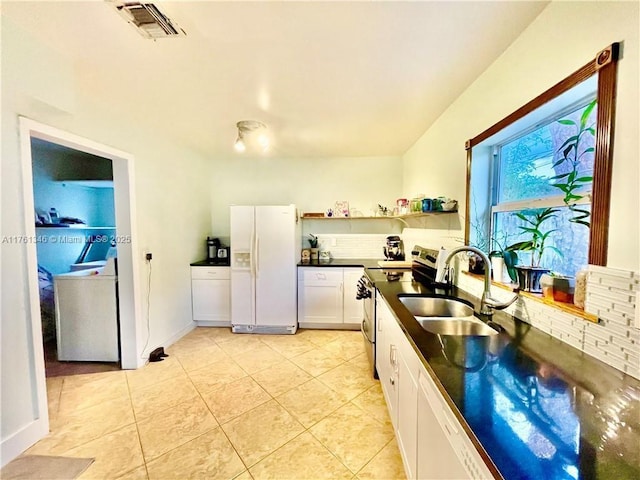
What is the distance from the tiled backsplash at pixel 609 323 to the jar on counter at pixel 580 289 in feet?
0.14

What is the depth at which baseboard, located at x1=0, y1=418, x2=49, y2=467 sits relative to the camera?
147cm

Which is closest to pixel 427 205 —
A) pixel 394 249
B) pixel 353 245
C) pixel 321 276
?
pixel 394 249

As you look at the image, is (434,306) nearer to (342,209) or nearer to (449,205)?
(449,205)

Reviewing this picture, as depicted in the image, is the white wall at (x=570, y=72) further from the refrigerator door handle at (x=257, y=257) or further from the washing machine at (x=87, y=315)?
the washing machine at (x=87, y=315)

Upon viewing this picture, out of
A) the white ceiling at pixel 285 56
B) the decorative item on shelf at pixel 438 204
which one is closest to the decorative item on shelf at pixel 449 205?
the decorative item on shelf at pixel 438 204

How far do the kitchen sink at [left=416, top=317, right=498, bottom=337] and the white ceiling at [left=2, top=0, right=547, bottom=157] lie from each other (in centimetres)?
155

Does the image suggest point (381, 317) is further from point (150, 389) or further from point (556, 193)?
point (150, 389)

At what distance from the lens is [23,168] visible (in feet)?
5.05

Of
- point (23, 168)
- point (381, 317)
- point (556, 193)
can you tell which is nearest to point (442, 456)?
point (381, 317)

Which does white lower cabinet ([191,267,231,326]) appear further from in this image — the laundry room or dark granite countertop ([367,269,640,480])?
dark granite countertop ([367,269,640,480])

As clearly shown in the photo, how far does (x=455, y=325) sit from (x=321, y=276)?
78.2 inches

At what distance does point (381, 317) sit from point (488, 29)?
1853 millimetres

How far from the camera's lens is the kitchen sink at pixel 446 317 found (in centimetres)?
143

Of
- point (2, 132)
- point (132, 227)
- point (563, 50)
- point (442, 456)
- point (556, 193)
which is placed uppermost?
point (563, 50)
